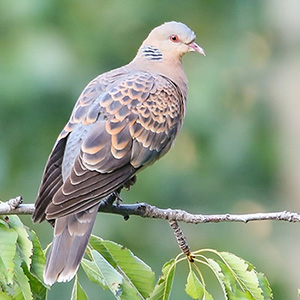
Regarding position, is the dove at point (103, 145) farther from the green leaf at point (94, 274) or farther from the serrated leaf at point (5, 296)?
the serrated leaf at point (5, 296)

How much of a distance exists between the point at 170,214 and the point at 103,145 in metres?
0.47

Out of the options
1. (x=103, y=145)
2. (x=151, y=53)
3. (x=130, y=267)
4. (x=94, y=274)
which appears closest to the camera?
(x=94, y=274)

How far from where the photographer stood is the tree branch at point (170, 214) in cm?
321

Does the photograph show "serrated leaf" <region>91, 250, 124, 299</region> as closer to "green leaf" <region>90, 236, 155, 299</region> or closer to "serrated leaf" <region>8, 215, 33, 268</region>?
"green leaf" <region>90, 236, 155, 299</region>

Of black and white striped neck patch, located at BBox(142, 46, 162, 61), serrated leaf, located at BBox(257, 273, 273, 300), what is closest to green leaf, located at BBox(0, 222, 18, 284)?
serrated leaf, located at BBox(257, 273, 273, 300)

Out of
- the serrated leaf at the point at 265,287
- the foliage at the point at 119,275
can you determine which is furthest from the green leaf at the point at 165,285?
the serrated leaf at the point at 265,287

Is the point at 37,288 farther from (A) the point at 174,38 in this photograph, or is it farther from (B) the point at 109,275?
(A) the point at 174,38

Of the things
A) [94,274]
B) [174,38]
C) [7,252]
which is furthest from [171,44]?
[7,252]

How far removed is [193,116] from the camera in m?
9.77

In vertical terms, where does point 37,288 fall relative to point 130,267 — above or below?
below

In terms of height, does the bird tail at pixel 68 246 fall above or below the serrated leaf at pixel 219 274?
above

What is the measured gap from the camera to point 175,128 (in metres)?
4.24

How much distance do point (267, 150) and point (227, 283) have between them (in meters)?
7.44

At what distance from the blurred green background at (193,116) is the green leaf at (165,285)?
5.30 meters
